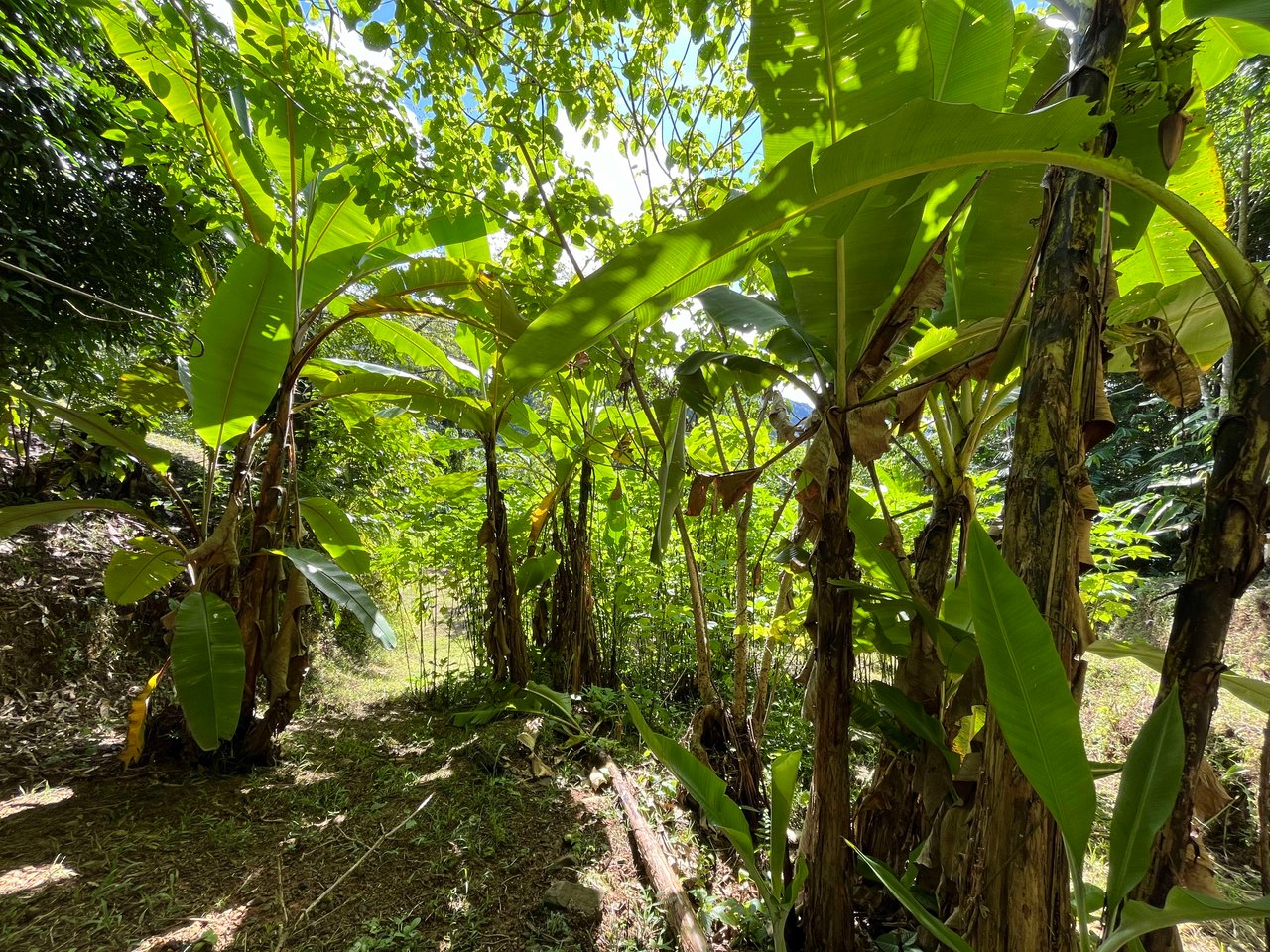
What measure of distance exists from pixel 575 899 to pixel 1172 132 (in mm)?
2027

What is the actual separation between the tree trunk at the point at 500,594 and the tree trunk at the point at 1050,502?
216 cm

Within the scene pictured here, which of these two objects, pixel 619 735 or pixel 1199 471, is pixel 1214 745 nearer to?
pixel 619 735

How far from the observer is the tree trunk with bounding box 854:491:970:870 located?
107 cm

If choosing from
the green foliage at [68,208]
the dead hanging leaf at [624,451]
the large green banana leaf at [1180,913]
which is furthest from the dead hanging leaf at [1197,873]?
Answer: the green foliage at [68,208]

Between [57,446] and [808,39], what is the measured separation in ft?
13.3

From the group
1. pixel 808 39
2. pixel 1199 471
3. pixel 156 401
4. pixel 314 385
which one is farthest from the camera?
pixel 1199 471

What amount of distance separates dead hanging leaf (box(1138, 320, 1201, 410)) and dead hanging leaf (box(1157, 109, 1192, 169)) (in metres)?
0.25

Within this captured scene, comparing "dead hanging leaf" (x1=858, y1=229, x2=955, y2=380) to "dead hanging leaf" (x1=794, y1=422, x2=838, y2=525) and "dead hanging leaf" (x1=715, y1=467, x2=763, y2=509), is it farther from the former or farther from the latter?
"dead hanging leaf" (x1=715, y1=467, x2=763, y2=509)

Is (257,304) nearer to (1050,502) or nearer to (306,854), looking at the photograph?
(306,854)

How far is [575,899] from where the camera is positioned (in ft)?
4.33

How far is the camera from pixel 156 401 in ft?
6.94

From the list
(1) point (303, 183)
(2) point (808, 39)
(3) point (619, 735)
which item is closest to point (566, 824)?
(3) point (619, 735)

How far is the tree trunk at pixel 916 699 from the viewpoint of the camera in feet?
3.51

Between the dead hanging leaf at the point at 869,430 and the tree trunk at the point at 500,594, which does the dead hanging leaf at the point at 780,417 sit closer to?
the dead hanging leaf at the point at 869,430
